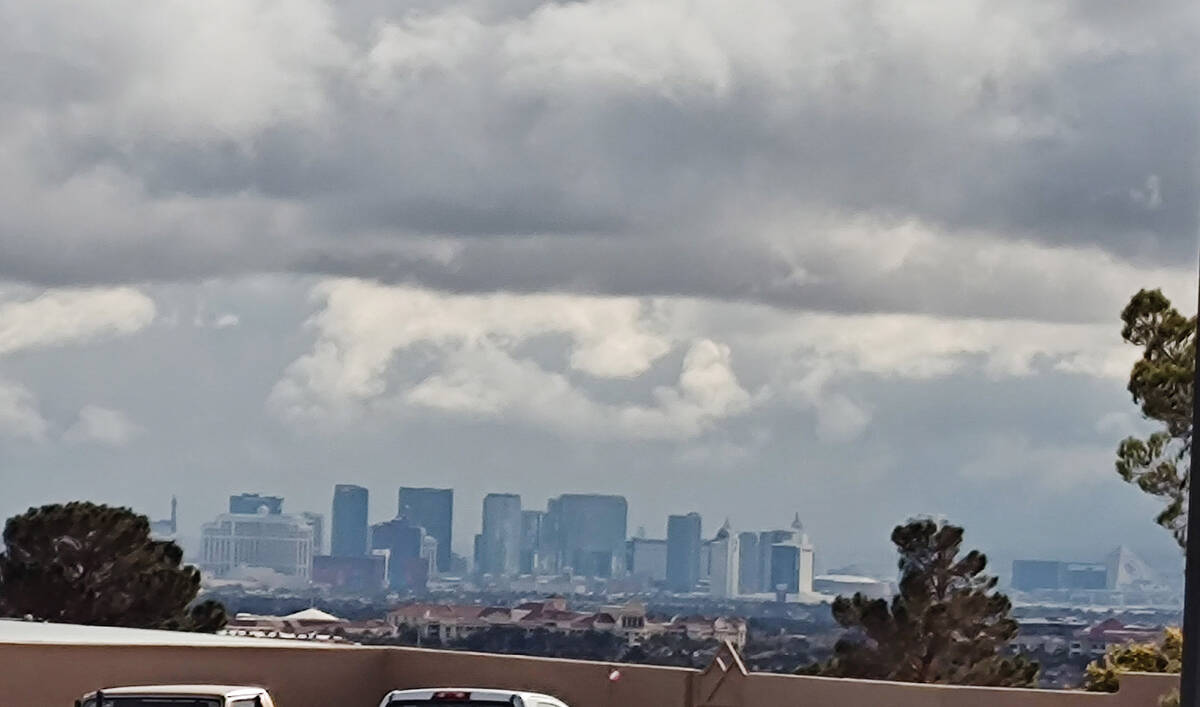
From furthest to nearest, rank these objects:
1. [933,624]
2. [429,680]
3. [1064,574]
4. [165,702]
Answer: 1. [1064,574]
2. [933,624]
3. [429,680]
4. [165,702]

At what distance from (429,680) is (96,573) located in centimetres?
4105

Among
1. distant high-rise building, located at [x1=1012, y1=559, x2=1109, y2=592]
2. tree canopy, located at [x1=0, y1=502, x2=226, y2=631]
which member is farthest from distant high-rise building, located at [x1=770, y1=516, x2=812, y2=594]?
tree canopy, located at [x1=0, y1=502, x2=226, y2=631]

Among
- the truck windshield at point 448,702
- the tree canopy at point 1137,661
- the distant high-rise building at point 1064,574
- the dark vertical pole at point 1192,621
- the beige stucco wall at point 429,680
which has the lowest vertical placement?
the beige stucco wall at point 429,680

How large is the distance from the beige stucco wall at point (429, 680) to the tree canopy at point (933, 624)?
19566 millimetres

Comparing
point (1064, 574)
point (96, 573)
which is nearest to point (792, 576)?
point (1064, 574)

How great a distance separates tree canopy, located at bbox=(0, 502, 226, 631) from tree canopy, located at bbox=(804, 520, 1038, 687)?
74.2ft

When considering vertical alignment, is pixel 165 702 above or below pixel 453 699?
below

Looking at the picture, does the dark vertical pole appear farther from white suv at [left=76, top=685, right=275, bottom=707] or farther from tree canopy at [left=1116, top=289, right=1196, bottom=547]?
tree canopy at [left=1116, top=289, right=1196, bottom=547]

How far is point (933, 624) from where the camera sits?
2167 inches

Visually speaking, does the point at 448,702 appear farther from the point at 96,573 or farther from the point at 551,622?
the point at 551,622

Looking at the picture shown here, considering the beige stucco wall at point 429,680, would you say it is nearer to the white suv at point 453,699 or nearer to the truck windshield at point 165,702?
the truck windshield at point 165,702

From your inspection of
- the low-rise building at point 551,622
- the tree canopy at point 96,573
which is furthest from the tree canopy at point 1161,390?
the low-rise building at point 551,622

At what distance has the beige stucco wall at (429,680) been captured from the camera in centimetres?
2956

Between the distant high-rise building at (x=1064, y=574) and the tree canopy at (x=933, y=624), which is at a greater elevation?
the distant high-rise building at (x=1064, y=574)
